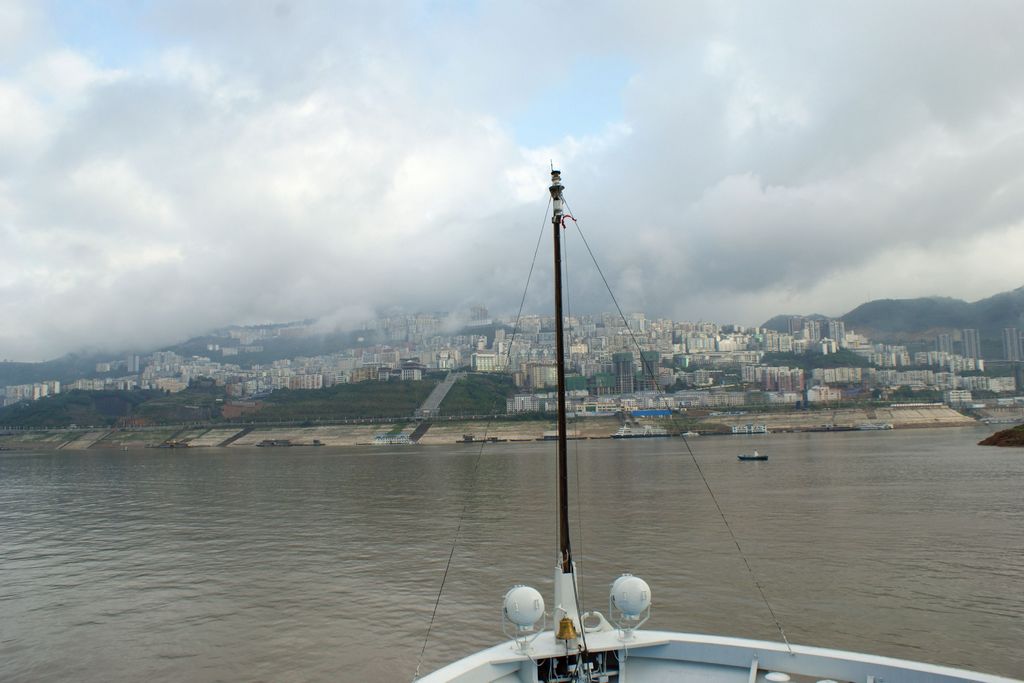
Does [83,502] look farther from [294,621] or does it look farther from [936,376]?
[936,376]

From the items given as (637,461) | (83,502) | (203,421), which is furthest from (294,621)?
(203,421)

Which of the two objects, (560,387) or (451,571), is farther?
(451,571)

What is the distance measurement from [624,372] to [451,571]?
153865 millimetres

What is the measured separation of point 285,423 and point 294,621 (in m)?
119

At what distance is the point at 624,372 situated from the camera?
552 feet

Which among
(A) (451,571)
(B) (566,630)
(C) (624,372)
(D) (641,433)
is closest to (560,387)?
(B) (566,630)

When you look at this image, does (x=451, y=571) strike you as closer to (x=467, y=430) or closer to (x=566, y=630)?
(x=566, y=630)

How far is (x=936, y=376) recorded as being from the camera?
173 m

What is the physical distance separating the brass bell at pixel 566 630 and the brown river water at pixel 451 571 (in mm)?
4904

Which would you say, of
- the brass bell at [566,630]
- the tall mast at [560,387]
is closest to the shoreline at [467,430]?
the tall mast at [560,387]

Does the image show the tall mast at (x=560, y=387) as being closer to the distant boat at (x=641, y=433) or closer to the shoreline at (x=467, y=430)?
the shoreline at (x=467, y=430)

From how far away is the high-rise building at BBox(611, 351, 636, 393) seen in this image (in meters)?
161

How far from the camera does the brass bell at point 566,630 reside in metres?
6.81

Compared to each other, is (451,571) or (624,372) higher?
(624,372)
